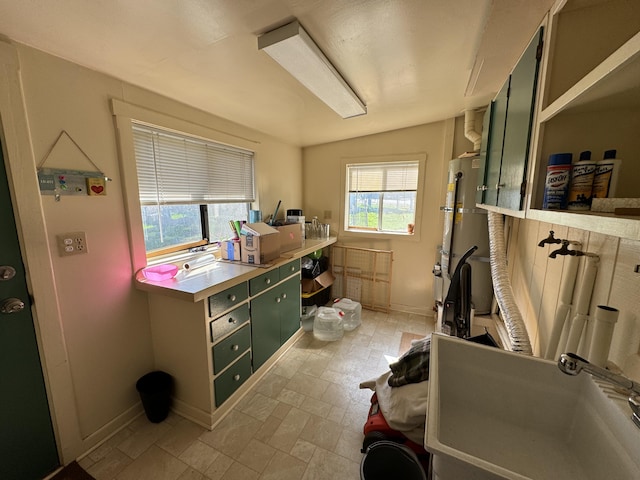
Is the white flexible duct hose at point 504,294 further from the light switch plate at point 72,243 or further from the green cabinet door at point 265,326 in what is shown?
the light switch plate at point 72,243

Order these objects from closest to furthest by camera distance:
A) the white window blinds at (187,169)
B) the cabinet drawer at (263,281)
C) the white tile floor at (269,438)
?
the white tile floor at (269,438) < the white window blinds at (187,169) < the cabinet drawer at (263,281)

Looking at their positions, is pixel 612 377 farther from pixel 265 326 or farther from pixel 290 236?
pixel 290 236

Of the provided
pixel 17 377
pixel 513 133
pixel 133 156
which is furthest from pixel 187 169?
pixel 513 133

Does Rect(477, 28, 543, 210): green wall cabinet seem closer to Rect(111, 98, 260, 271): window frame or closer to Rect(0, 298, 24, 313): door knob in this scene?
Rect(111, 98, 260, 271): window frame

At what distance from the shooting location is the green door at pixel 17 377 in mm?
1192

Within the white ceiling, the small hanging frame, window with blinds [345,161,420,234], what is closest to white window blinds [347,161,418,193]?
window with blinds [345,161,420,234]

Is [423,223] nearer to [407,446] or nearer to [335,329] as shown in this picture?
[335,329]

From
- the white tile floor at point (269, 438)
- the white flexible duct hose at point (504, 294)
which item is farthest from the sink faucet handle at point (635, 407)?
the white tile floor at point (269, 438)

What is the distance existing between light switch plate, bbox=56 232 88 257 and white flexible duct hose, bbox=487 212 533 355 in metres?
2.34

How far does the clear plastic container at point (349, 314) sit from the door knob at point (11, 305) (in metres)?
2.51

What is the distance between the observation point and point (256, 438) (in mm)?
1616

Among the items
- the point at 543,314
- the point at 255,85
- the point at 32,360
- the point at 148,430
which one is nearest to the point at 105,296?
the point at 32,360

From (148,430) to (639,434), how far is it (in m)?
2.32

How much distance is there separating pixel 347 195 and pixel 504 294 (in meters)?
2.38
